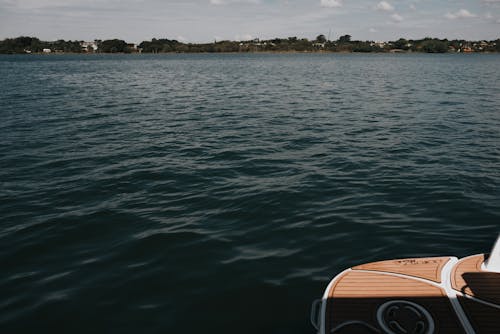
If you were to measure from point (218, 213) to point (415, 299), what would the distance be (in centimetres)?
678

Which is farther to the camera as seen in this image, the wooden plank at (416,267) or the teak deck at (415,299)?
the wooden plank at (416,267)

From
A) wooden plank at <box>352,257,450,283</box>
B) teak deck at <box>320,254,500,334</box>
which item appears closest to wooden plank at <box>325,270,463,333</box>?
teak deck at <box>320,254,500,334</box>

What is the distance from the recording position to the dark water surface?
775 cm

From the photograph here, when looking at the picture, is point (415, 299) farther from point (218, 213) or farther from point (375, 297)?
point (218, 213)

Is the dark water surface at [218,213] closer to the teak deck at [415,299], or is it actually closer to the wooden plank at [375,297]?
the wooden plank at [375,297]

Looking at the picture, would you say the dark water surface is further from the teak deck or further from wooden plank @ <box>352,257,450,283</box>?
wooden plank @ <box>352,257,450,283</box>

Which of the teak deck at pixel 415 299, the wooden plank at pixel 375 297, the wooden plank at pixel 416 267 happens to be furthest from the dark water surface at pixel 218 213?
the wooden plank at pixel 416 267

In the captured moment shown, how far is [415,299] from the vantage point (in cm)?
614

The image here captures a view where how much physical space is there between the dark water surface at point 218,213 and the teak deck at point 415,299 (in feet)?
4.45

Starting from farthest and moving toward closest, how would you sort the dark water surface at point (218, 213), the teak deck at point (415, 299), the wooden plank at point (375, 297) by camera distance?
the dark water surface at point (218, 213) < the wooden plank at point (375, 297) < the teak deck at point (415, 299)

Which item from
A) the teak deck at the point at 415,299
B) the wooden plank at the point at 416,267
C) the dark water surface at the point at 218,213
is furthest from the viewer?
the dark water surface at the point at 218,213

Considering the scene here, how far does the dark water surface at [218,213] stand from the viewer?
7746mm

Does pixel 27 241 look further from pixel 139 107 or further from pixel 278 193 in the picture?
pixel 139 107

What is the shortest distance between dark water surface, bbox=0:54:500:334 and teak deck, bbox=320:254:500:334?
1356mm
